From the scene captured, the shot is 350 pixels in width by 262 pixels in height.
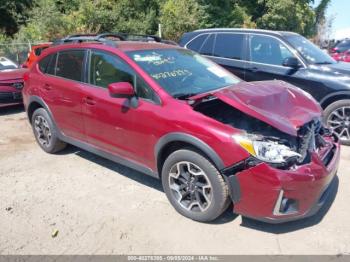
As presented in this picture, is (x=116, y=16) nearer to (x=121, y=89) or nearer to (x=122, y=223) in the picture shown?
(x=121, y=89)

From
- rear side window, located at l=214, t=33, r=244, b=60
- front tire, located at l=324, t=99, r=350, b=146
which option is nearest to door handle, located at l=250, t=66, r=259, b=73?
rear side window, located at l=214, t=33, r=244, b=60

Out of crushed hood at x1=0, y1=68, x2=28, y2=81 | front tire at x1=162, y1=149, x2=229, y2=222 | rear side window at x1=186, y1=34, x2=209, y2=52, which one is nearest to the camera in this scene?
front tire at x1=162, y1=149, x2=229, y2=222

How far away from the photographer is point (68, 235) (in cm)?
366

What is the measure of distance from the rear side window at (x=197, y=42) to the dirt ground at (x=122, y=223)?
364cm

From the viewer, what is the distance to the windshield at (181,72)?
4.13 metres

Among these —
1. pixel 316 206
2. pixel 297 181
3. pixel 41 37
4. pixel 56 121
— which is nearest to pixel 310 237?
pixel 316 206

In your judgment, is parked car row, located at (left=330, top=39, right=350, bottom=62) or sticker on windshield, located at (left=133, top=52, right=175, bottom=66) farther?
parked car row, located at (left=330, top=39, right=350, bottom=62)

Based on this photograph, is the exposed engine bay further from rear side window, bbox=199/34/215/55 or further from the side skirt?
rear side window, bbox=199/34/215/55

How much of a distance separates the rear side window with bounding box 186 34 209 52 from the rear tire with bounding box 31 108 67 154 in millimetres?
3523

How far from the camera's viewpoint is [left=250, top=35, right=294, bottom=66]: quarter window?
21.8 feet

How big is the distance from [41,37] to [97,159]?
737 inches

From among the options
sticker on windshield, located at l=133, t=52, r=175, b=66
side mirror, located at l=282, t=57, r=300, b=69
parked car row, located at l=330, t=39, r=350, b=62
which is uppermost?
sticker on windshield, located at l=133, t=52, r=175, b=66

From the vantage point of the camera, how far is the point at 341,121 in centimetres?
605

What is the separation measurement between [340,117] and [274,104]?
2.80 meters
